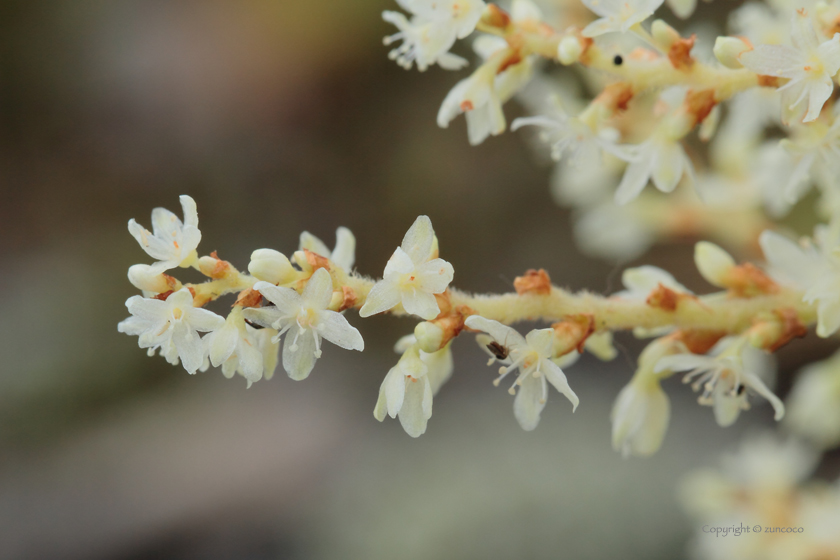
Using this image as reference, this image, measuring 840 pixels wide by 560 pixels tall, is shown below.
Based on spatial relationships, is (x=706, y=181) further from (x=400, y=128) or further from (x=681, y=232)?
(x=400, y=128)

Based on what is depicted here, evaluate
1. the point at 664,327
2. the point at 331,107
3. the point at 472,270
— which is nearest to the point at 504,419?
the point at 472,270

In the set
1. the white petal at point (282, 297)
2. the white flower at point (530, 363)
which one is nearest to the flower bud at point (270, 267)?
the white petal at point (282, 297)

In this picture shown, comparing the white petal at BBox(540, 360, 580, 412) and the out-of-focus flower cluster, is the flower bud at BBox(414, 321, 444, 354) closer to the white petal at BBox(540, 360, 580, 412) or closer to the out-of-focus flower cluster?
the white petal at BBox(540, 360, 580, 412)

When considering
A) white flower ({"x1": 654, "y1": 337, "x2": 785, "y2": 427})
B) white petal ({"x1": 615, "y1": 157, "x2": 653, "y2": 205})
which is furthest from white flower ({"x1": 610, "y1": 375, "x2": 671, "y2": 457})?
white petal ({"x1": 615, "y1": 157, "x2": 653, "y2": 205})

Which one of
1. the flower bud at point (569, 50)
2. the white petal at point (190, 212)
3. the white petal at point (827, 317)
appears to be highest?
the white petal at point (190, 212)

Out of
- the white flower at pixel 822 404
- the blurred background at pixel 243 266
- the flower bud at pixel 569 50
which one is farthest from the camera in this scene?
the blurred background at pixel 243 266

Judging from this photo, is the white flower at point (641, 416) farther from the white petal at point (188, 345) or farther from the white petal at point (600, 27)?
the white petal at point (188, 345)
